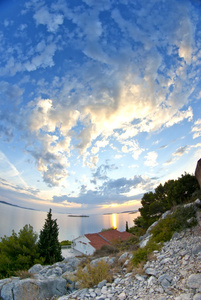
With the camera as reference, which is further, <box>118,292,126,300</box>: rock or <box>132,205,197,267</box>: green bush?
<box>132,205,197,267</box>: green bush

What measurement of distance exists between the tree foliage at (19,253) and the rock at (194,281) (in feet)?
43.0

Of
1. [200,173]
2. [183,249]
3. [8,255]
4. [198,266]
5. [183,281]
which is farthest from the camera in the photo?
[8,255]

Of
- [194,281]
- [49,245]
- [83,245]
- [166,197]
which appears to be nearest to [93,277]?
[194,281]

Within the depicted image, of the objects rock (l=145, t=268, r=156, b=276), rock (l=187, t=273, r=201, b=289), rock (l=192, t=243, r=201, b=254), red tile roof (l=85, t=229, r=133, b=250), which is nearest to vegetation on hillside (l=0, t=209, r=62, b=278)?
rock (l=145, t=268, r=156, b=276)

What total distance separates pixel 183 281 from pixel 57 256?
15.0 meters

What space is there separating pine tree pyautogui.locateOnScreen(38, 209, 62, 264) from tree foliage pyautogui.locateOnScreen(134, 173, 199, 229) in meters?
11.1

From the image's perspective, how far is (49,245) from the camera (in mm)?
15391

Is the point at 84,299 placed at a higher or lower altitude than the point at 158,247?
lower

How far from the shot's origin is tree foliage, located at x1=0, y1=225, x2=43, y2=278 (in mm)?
12555

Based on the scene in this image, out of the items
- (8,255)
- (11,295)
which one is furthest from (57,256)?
(11,295)

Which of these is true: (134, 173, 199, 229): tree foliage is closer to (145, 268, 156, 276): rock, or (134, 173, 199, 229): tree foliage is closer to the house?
(145, 268, 156, 276): rock

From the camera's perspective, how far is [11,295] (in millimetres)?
7047

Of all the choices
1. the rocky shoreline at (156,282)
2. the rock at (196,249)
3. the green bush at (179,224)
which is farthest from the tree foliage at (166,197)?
the rock at (196,249)

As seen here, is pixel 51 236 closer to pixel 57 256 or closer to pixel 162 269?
pixel 57 256
